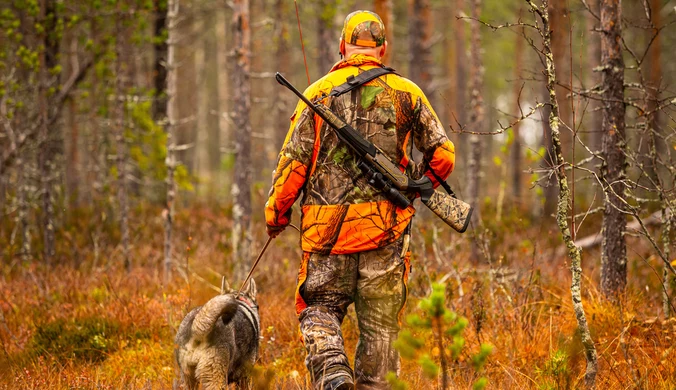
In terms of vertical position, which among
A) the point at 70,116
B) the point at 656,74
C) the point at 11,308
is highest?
the point at 656,74

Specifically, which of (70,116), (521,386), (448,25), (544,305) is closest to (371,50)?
(521,386)

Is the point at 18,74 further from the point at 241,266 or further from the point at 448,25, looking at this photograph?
the point at 448,25

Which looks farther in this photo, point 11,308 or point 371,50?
point 11,308

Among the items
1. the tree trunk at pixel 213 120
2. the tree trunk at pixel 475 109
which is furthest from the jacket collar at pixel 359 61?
the tree trunk at pixel 213 120

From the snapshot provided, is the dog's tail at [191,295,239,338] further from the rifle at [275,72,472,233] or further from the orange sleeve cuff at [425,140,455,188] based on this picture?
the orange sleeve cuff at [425,140,455,188]

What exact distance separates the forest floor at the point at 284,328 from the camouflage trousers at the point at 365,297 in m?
0.38

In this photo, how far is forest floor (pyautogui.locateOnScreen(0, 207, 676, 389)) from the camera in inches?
163

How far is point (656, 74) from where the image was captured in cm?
1630

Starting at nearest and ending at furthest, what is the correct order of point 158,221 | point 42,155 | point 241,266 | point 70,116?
point 241,266, point 42,155, point 158,221, point 70,116

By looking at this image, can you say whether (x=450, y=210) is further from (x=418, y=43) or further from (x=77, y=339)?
(x=418, y=43)

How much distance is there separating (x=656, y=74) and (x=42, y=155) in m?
14.6

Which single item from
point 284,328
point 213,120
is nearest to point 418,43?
point 284,328

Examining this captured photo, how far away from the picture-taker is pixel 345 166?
3820 millimetres

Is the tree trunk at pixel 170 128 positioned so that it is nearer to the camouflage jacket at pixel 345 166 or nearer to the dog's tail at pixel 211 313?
the dog's tail at pixel 211 313
